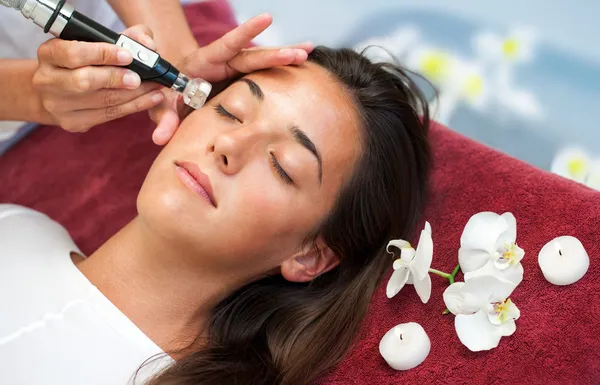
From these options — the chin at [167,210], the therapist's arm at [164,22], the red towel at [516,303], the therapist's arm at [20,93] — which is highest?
the therapist's arm at [20,93]

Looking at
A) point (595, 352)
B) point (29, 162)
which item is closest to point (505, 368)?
point (595, 352)

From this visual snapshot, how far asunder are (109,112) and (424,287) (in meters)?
0.65

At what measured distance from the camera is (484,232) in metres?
1.26

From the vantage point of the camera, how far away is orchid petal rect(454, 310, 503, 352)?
1202 mm

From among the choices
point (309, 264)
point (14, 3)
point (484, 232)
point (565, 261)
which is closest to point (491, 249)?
point (484, 232)

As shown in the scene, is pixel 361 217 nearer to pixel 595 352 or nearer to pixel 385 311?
pixel 385 311

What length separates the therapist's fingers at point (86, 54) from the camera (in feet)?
3.55

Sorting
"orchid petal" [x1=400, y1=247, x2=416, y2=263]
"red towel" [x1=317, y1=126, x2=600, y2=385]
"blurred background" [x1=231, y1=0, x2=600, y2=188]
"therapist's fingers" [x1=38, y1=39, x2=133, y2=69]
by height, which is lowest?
"blurred background" [x1=231, y1=0, x2=600, y2=188]

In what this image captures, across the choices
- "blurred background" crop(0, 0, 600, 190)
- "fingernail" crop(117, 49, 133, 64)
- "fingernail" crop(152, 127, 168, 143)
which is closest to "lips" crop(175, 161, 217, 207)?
"fingernail" crop(152, 127, 168, 143)

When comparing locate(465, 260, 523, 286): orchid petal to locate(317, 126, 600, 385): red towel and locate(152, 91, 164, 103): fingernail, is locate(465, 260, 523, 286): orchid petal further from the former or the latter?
locate(152, 91, 164, 103): fingernail

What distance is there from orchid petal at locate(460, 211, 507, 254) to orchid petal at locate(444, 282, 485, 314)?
9 centimetres

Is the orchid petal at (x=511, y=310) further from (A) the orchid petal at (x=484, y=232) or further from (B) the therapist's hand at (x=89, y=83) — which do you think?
(B) the therapist's hand at (x=89, y=83)

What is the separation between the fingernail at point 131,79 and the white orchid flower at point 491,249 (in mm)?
651

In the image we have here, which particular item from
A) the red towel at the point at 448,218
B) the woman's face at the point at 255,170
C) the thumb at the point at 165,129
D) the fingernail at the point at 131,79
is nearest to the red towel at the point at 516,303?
the red towel at the point at 448,218
